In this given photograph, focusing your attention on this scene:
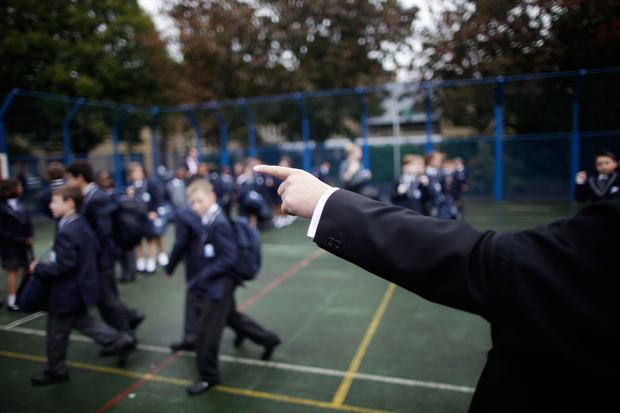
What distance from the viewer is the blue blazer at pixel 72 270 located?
329 cm

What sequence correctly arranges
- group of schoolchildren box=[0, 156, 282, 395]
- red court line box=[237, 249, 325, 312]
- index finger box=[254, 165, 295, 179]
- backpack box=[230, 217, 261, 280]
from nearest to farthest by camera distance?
1. index finger box=[254, 165, 295, 179]
2. group of schoolchildren box=[0, 156, 282, 395]
3. backpack box=[230, 217, 261, 280]
4. red court line box=[237, 249, 325, 312]

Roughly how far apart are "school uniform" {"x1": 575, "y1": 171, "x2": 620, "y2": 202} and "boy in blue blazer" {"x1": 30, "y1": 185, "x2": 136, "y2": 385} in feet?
16.4

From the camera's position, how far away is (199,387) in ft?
11.1

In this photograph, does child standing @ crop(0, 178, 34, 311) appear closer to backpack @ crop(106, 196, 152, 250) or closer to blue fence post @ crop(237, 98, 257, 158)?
backpack @ crop(106, 196, 152, 250)

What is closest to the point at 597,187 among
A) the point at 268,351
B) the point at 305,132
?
the point at 268,351

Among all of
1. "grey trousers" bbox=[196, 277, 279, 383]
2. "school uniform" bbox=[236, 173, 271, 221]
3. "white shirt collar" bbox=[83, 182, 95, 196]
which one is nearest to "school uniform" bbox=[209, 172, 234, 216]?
"school uniform" bbox=[236, 173, 271, 221]

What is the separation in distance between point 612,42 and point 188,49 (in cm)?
1884

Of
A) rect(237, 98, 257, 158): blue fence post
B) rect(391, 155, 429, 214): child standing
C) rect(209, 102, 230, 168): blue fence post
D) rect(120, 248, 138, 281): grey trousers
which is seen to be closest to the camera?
rect(120, 248, 138, 281): grey trousers

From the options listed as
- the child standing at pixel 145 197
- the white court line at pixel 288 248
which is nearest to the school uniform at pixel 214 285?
the child standing at pixel 145 197

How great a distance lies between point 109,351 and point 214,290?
144cm

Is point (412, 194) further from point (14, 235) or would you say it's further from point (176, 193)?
point (14, 235)

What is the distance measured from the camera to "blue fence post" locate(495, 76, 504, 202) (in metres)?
4.78

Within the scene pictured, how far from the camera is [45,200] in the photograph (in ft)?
12.3

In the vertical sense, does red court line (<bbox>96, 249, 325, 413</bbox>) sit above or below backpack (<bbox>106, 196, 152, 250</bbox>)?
below
